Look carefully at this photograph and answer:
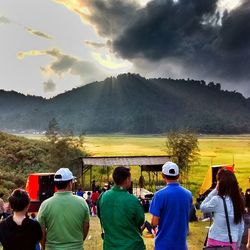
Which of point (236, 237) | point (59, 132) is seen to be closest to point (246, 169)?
point (59, 132)

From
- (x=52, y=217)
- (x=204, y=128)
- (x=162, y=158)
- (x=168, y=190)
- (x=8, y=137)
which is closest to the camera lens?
(x=52, y=217)

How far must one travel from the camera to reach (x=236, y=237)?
5.41m

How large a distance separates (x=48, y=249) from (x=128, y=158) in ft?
88.6

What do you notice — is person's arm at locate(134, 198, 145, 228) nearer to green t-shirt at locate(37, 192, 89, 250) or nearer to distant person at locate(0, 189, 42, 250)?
green t-shirt at locate(37, 192, 89, 250)

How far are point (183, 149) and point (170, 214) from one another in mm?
40151

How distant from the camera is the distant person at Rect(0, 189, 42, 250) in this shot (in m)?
4.60

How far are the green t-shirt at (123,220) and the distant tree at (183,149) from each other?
129 ft

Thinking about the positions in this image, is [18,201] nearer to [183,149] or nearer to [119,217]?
[119,217]

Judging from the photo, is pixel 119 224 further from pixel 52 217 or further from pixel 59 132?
pixel 59 132

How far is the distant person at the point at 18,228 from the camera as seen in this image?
4.60 meters

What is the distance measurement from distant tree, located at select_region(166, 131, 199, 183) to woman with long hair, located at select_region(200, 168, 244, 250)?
38.7 metres

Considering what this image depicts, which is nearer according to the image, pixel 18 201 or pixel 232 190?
pixel 18 201

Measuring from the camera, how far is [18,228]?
4.62 m

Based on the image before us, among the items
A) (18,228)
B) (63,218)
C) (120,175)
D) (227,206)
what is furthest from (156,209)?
(18,228)
